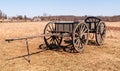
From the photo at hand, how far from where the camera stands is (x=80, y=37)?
39.4 feet

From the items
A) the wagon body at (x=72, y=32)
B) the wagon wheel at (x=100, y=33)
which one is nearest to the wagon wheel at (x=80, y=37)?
the wagon body at (x=72, y=32)

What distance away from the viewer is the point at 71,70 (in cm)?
873

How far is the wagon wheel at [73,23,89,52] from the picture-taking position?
1160 centimetres

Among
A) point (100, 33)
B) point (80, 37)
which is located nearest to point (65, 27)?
point (80, 37)

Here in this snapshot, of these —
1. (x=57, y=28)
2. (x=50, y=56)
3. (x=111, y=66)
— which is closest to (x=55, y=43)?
(x=57, y=28)

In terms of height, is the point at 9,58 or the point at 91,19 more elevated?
the point at 91,19

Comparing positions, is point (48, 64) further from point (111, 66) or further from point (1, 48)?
point (1, 48)

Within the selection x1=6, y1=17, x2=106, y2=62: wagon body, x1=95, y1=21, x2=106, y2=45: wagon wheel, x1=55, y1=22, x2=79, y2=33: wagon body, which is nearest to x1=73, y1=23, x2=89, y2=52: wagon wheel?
x1=6, y1=17, x2=106, y2=62: wagon body

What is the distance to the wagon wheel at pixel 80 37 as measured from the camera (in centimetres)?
1160

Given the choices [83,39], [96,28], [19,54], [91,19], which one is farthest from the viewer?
[91,19]

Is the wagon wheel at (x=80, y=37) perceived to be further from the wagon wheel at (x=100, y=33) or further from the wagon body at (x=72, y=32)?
the wagon wheel at (x=100, y=33)

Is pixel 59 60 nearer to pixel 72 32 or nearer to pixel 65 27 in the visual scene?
pixel 72 32

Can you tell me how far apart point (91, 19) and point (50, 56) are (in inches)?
198

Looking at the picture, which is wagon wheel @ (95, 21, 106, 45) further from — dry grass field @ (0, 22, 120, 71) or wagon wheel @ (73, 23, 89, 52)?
wagon wheel @ (73, 23, 89, 52)
